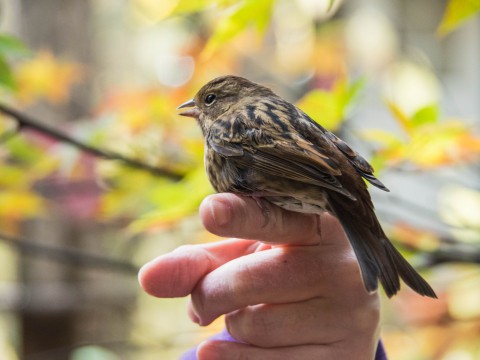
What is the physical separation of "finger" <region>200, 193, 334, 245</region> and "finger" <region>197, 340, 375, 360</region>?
191mm

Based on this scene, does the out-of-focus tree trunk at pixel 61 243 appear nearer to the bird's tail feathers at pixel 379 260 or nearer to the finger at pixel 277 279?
the finger at pixel 277 279

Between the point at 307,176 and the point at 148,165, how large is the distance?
759 mm

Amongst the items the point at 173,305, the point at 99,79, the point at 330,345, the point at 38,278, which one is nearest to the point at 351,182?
the point at 330,345

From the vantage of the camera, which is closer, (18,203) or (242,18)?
(242,18)

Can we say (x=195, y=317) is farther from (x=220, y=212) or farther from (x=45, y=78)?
(x=45, y=78)

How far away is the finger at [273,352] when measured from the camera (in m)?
1.13

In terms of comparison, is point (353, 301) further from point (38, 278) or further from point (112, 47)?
point (112, 47)

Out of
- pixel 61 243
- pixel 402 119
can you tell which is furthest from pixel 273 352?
pixel 61 243

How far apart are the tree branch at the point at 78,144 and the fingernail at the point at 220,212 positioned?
2.34 feet

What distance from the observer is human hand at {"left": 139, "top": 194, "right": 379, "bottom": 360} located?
3.60 ft

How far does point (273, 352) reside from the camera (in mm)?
1155

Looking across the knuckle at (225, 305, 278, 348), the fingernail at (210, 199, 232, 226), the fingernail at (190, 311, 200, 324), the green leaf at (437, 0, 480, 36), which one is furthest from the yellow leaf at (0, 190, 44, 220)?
the green leaf at (437, 0, 480, 36)

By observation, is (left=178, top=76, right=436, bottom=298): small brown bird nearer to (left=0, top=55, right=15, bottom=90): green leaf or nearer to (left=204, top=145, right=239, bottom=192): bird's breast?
(left=204, top=145, right=239, bottom=192): bird's breast

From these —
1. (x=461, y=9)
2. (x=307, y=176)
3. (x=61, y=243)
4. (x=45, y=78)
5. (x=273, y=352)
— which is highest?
(x=45, y=78)
